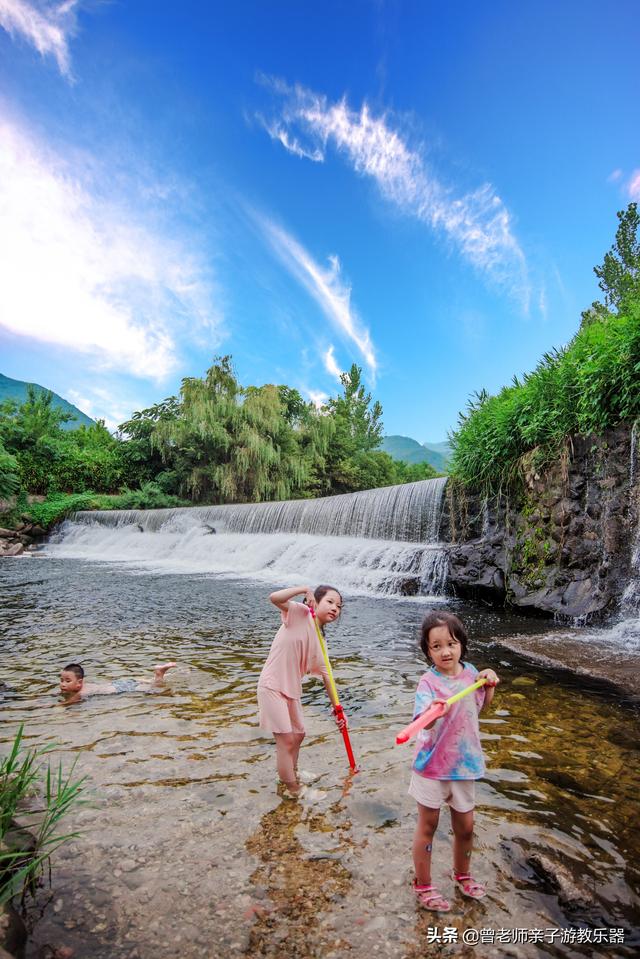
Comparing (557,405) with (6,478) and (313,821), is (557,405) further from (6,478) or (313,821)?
(6,478)

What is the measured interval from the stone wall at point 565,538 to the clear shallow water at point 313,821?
256 centimetres

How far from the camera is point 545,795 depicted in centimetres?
247

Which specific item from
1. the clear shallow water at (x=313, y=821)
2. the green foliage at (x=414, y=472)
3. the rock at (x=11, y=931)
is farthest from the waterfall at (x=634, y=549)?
the green foliage at (x=414, y=472)

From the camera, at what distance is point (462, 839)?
176cm

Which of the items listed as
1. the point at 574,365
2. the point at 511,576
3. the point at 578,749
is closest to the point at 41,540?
the point at 511,576

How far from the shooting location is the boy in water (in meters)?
3.77

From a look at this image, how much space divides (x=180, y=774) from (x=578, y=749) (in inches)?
93.6

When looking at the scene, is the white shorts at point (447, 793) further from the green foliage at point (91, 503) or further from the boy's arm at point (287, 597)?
the green foliage at point (91, 503)

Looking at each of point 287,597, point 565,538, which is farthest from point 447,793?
point 565,538

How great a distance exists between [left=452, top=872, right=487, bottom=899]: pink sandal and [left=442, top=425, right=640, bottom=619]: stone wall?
5.59 metres

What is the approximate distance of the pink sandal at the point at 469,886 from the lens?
68.7 inches

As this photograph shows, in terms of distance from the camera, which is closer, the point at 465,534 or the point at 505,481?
the point at 505,481

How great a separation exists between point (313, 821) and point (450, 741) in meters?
0.92

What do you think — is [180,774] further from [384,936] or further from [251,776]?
[384,936]
